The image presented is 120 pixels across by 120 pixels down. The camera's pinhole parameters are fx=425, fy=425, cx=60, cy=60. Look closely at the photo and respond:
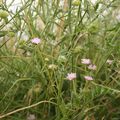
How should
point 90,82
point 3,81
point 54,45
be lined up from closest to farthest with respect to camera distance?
1. point 90,82
2. point 3,81
3. point 54,45

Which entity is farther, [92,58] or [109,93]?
[92,58]

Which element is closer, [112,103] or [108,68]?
[112,103]

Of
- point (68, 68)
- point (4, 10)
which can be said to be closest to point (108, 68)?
point (68, 68)

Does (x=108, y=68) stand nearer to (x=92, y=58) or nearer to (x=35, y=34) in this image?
(x=92, y=58)

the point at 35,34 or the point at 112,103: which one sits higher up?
the point at 35,34

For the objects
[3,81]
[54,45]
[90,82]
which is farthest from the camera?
[54,45]

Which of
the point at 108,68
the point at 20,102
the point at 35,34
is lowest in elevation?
the point at 20,102

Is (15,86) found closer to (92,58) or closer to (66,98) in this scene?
(66,98)

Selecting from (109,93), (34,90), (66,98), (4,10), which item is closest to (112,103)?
(109,93)

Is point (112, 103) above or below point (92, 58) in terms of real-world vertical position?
below
